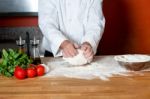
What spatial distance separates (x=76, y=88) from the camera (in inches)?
56.9

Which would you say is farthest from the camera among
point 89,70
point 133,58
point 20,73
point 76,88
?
point 133,58

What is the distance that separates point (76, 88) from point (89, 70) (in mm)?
329

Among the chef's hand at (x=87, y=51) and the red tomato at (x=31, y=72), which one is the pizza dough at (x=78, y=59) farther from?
the red tomato at (x=31, y=72)

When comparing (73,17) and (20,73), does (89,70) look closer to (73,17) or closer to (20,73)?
(20,73)

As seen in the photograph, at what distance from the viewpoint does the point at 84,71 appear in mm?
1737

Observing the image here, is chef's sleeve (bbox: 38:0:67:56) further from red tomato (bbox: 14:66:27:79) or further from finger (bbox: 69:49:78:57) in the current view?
red tomato (bbox: 14:66:27:79)

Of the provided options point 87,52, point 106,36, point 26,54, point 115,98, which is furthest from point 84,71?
point 106,36

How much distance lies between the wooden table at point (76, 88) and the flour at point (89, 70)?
7cm

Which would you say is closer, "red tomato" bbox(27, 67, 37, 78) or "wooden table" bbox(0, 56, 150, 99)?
"wooden table" bbox(0, 56, 150, 99)

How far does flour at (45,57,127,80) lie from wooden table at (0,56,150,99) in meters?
0.07

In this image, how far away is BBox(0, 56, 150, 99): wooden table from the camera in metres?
1.34

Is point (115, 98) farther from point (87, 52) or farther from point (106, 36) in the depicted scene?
point (106, 36)

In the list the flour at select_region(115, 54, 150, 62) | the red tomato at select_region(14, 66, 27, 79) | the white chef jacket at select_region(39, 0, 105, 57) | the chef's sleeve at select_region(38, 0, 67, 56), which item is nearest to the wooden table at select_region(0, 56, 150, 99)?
the red tomato at select_region(14, 66, 27, 79)

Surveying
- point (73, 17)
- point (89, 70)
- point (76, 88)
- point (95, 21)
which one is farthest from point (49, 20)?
point (76, 88)
